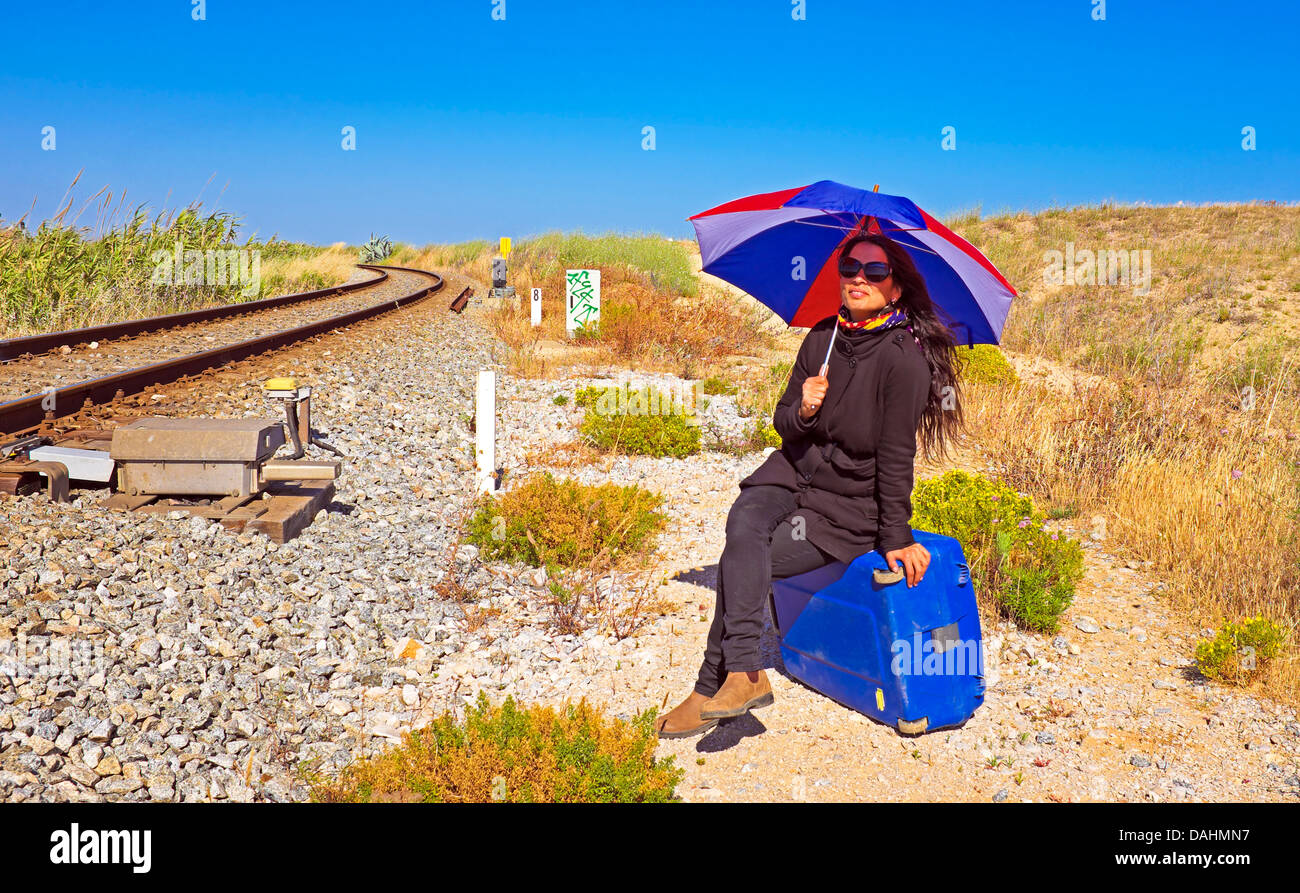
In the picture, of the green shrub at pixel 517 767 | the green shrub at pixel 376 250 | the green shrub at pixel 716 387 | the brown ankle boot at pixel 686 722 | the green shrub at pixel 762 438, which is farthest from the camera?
the green shrub at pixel 376 250

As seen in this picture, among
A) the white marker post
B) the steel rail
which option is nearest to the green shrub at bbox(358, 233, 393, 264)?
the steel rail

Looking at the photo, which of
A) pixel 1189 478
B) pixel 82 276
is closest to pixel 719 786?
pixel 1189 478

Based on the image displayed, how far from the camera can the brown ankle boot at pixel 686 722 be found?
3.75 metres

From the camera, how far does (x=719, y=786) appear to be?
141 inches

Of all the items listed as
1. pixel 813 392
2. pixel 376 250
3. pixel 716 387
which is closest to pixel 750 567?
pixel 813 392

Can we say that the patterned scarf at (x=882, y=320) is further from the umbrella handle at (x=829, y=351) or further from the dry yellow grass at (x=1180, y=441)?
the dry yellow grass at (x=1180, y=441)

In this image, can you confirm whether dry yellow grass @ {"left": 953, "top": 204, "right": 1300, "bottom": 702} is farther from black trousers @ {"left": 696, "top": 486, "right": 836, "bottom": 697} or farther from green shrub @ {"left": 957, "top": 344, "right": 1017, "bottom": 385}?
black trousers @ {"left": 696, "top": 486, "right": 836, "bottom": 697}

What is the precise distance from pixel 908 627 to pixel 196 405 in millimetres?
7068

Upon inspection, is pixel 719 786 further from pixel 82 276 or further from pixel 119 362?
pixel 82 276

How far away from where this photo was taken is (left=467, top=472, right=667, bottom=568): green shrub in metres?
5.94

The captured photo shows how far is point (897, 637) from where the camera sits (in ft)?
12.3

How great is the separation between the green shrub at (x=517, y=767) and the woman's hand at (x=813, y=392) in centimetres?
138

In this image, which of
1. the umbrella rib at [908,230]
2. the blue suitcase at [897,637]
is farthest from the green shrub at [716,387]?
the blue suitcase at [897,637]

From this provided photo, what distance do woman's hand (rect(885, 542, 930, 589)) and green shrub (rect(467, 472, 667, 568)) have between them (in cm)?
246
